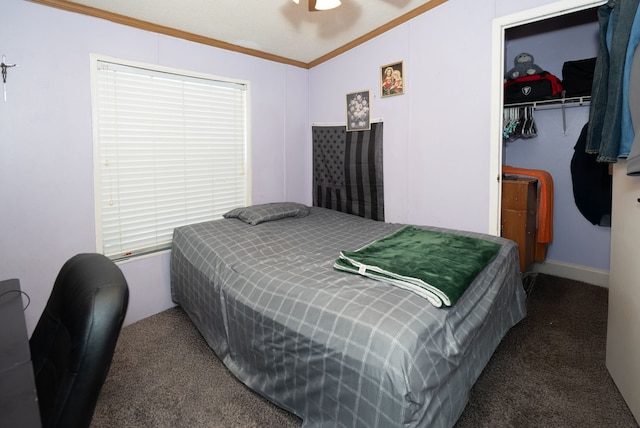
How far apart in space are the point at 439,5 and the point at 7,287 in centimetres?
319

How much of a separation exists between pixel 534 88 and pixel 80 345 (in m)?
3.82

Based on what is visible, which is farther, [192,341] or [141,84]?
[141,84]

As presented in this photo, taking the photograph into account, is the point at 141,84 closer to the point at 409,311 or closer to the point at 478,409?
the point at 409,311

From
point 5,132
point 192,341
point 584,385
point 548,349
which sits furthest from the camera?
point 192,341

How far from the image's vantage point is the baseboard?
322 centimetres

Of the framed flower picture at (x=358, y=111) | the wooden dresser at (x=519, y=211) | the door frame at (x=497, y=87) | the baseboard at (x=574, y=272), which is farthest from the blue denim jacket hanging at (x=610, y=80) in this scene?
the baseboard at (x=574, y=272)

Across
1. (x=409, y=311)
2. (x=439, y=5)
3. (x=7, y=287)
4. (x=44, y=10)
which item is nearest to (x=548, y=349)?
(x=409, y=311)

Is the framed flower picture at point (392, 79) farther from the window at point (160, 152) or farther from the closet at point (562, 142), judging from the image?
the closet at point (562, 142)

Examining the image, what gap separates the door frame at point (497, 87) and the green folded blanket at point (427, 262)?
1.55 ft

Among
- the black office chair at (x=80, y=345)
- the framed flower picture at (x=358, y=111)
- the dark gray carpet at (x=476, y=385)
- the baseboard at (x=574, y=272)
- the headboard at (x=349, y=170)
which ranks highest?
the framed flower picture at (x=358, y=111)

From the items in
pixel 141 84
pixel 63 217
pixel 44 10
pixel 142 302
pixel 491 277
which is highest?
pixel 44 10

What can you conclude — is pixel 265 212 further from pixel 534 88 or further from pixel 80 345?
pixel 534 88

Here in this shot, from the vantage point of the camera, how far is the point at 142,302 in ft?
8.98

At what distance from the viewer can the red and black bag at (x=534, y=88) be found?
3133mm
